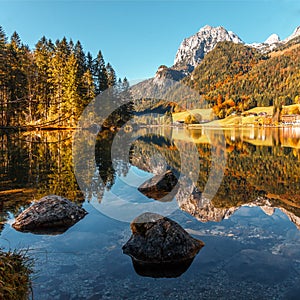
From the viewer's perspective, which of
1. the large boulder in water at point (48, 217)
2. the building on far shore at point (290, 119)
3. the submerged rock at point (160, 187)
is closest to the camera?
the large boulder in water at point (48, 217)

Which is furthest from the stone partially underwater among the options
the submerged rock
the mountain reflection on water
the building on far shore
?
the building on far shore

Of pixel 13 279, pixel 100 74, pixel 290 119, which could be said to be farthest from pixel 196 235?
pixel 290 119

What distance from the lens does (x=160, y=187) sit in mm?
14070

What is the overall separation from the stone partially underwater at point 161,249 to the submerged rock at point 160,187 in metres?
5.77

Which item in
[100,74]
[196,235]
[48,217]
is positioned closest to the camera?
[196,235]

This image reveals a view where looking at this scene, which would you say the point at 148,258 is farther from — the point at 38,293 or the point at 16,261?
the point at 16,261

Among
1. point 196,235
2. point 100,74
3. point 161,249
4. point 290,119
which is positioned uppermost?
point 100,74

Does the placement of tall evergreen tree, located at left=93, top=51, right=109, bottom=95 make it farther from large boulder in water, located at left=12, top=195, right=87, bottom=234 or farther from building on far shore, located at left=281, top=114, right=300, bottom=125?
building on far shore, located at left=281, top=114, right=300, bottom=125

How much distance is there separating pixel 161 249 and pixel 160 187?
7.31m

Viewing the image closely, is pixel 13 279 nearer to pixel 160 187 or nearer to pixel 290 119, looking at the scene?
pixel 160 187

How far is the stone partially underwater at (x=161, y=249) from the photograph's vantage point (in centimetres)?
636

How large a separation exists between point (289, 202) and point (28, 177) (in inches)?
535

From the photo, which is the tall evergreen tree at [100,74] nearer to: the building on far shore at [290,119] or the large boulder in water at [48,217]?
the large boulder in water at [48,217]

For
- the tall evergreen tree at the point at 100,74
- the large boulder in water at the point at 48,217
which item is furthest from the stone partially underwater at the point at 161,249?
the tall evergreen tree at the point at 100,74
